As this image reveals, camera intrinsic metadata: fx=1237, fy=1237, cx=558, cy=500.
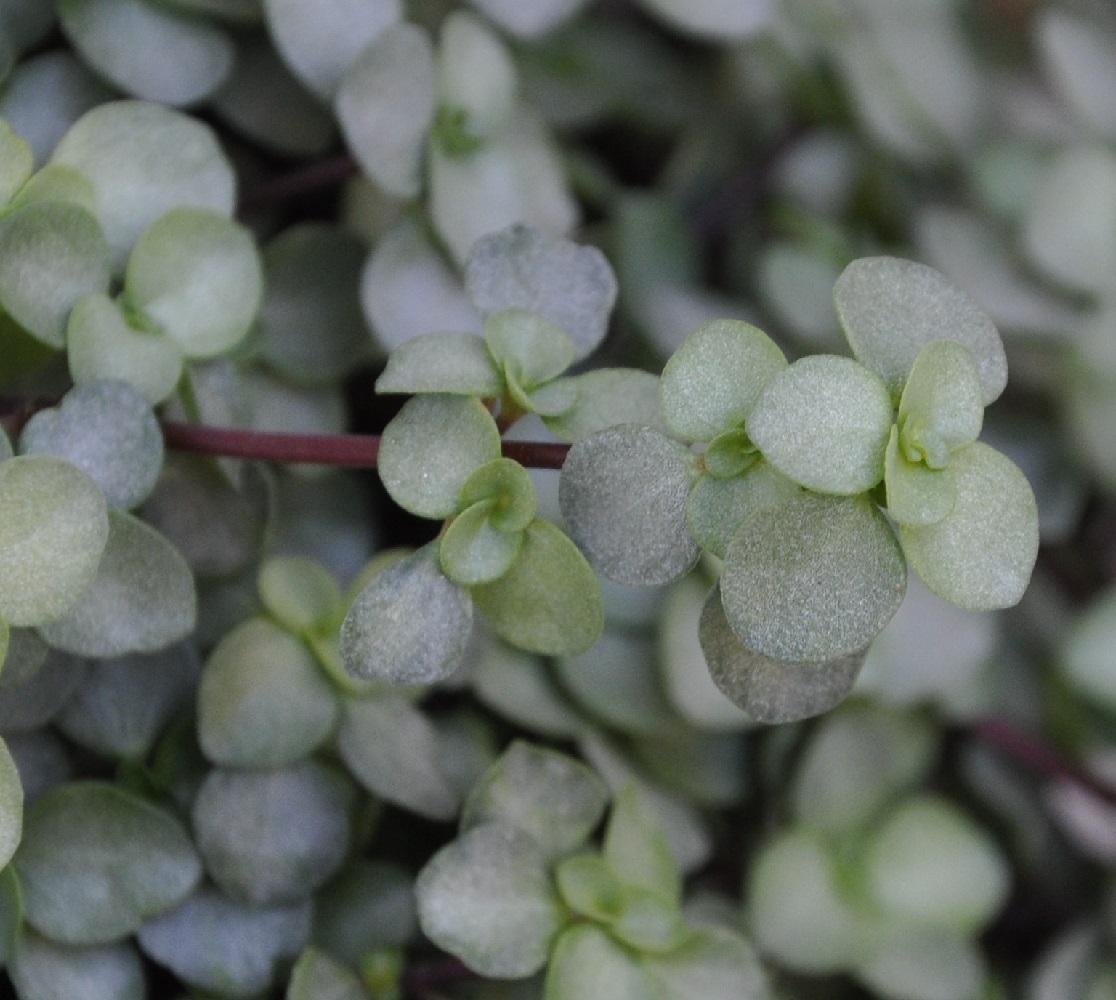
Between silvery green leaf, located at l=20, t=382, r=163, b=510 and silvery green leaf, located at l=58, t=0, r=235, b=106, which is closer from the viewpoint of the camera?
silvery green leaf, located at l=20, t=382, r=163, b=510

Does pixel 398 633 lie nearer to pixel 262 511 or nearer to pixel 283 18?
pixel 262 511

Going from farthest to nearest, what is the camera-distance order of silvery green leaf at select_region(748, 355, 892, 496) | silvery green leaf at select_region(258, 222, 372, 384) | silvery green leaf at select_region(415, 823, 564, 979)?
silvery green leaf at select_region(258, 222, 372, 384)
silvery green leaf at select_region(415, 823, 564, 979)
silvery green leaf at select_region(748, 355, 892, 496)

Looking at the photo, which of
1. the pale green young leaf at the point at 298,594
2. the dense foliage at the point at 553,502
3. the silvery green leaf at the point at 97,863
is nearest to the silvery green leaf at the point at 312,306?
the dense foliage at the point at 553,502

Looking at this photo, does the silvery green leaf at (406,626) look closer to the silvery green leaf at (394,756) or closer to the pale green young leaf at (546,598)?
the pale green young leaf at (546,598)

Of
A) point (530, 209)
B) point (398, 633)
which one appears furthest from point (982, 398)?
point (530, 209)

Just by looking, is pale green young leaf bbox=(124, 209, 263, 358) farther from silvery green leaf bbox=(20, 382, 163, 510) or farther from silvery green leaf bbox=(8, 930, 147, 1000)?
silvery green leaf bbox=(8, 930, 147, 1000)

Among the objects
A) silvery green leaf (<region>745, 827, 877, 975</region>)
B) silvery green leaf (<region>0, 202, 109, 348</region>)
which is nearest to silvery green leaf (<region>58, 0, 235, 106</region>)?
silvery green leaf (<region>0, 202, 109, 348</region>)

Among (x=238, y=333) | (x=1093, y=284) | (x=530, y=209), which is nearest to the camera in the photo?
(x=238, y=333)
